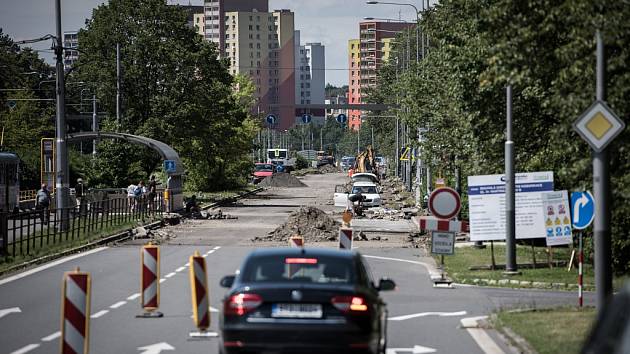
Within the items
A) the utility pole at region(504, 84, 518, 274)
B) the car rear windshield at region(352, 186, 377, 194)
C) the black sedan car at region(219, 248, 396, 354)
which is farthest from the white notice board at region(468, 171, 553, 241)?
the car rear windshield at region(352, 186, 377, 194)

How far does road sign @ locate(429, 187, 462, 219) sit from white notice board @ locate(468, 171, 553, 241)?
320 centimetres

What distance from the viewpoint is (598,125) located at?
13.9m

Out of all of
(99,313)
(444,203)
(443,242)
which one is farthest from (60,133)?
(99,313)

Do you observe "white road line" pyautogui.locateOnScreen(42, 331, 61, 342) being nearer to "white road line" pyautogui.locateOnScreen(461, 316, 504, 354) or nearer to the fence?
"white road line" pyautogui.locateOnScreen(461, 316, 504, 354)

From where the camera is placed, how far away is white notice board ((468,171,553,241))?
89.7 feet

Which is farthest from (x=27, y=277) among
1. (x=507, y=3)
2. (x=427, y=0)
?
(x=427, y=0)

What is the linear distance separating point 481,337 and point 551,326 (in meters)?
0.95

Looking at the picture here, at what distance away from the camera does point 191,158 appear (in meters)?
77.3

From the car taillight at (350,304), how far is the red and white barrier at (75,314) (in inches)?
122

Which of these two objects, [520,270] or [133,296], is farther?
[520,270]

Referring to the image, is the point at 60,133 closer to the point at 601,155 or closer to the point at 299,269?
the point at 601,155

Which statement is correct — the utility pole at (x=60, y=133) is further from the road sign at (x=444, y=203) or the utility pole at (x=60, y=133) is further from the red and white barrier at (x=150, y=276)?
the red and white barrier at (x=150, y=276)

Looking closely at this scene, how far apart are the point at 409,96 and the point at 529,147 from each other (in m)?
19.3

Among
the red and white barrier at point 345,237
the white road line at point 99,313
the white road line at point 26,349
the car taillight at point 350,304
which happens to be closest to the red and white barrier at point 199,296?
the white road line at point 26,349
